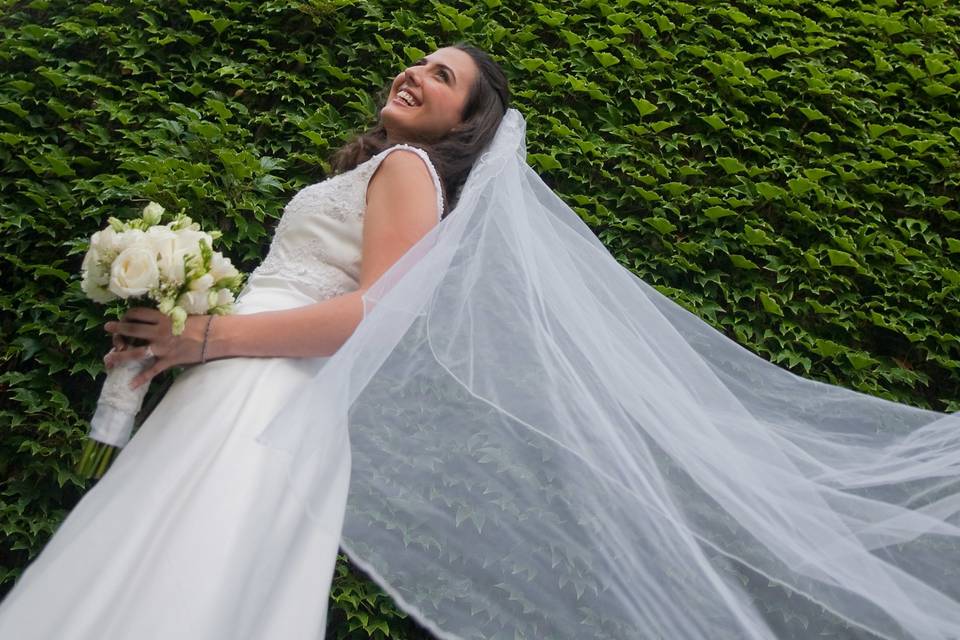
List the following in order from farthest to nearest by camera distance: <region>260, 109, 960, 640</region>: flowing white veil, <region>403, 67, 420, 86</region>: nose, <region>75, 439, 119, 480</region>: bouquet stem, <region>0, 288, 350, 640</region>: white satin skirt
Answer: <region>403, 67, 420, 86</region>: nose < <region>75, 439, 119, 480</region>: bouquet stem < <region>260, 109, 960, 640</region>: flowing white veil < <region>0, 288, 350, 640</region>: white satin skirt

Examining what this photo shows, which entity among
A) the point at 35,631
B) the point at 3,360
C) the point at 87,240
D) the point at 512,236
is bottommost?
the point at 3,360

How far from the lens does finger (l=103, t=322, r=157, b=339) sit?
170 cm

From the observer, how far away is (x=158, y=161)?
3256 mm

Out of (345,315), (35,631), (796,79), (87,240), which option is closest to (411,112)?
(345,315)

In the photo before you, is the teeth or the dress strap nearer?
the dress strap

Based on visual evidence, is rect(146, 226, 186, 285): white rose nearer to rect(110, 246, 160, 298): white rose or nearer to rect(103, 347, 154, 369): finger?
rect(110, 246, 160, 298): white rose

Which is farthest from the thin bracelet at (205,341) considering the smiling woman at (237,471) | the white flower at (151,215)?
the white flower at (151,215)

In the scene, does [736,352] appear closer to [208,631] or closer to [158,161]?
[208,631]

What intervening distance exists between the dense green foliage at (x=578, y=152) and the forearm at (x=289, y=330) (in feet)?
4.13

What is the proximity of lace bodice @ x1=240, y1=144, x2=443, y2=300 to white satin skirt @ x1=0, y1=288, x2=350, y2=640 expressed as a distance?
0.29 m

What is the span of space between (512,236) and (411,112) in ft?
1.66

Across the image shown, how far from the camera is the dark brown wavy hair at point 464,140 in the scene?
83.6 inches

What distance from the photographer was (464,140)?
218cm

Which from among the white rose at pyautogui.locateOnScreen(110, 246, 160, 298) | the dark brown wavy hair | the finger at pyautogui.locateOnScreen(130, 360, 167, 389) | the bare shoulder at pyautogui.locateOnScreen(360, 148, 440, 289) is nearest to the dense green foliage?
the dark brown wavy hair
